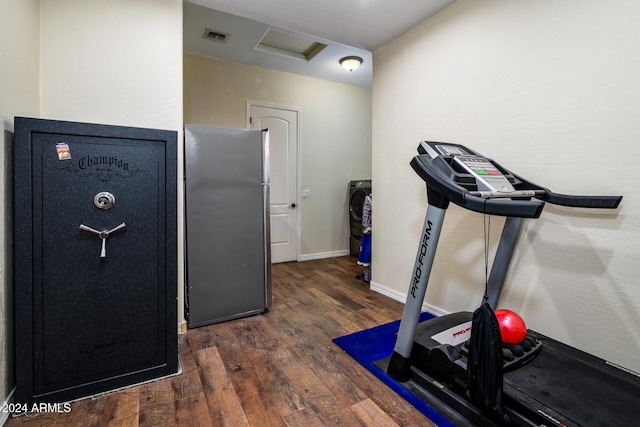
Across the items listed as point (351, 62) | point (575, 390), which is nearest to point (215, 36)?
point (351, 62)

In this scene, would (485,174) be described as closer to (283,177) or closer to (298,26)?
(298,26)

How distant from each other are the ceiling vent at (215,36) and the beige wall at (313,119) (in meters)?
0.53

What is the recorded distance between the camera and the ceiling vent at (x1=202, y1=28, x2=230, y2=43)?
11.8ft

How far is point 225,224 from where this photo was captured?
2709 millimetres

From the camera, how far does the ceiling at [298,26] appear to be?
2.65 meters

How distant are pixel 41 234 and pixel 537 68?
309cm

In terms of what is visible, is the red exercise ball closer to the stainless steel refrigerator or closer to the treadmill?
the treadmill

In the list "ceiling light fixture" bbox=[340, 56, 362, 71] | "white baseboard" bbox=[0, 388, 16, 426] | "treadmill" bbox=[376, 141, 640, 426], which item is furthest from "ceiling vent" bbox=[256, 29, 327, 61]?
"white baseboard" bbox=[0, 388, 16, 426]

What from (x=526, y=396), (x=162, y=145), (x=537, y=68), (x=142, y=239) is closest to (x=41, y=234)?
(x=142, y=239)

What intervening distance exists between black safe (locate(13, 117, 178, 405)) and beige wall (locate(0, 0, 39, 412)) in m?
0.06

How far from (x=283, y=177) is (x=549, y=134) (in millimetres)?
3452

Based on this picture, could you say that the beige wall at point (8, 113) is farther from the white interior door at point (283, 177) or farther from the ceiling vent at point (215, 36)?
the white interior door at point (283, 177)

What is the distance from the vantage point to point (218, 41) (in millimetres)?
3816

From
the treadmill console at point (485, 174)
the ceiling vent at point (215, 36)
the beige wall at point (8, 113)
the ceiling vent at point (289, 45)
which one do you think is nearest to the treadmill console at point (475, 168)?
the treadmill console at point (485, 174)
